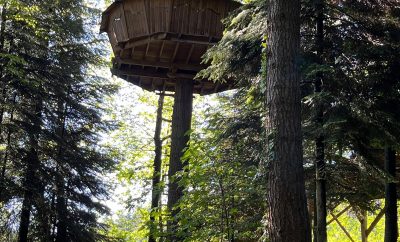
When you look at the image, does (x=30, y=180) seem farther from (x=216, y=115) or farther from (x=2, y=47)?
(x=216, y=115)

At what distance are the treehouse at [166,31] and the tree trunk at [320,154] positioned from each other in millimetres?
3448

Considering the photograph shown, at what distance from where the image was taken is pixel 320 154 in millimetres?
5766

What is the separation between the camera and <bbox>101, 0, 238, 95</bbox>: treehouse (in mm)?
8961

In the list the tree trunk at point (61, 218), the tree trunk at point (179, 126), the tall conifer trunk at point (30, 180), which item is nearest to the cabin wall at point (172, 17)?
the tree trunk at point (179, 126)

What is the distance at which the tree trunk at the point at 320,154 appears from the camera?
5.48 meters

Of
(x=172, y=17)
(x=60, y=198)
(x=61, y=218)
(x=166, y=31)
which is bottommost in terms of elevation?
(x=61, y=218)

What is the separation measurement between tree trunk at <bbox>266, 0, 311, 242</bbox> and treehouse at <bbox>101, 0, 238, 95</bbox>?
4316 mm

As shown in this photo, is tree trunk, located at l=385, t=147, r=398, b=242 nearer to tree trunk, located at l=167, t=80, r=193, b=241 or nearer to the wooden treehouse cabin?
the wooden treehouse cabin

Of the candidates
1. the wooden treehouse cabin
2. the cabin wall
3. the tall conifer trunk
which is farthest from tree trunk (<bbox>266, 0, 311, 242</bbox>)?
the tall conifer trunk

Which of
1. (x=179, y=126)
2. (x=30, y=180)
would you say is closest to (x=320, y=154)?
(x=179, y=126)

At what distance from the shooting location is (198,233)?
224 inches

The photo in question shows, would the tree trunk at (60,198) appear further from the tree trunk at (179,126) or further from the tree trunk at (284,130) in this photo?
the tree trunk at (284,130)

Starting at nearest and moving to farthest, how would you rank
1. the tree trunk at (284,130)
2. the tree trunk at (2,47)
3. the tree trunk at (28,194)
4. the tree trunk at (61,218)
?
the tree trunk at (284,130) < the tree trunk at (2,47) < the tree trunk at (28,194) < the tree trunk at (61,218)

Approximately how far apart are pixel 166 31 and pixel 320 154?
15.1ft
